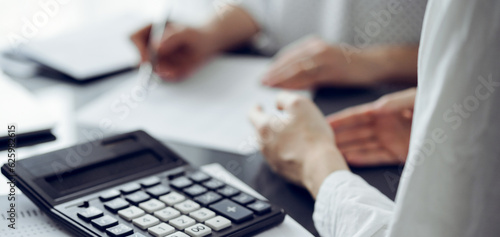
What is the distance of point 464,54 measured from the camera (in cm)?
35

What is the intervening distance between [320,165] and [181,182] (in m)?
0.15

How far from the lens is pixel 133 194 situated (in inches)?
20.4

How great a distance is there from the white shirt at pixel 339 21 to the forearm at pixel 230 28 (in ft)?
0.11

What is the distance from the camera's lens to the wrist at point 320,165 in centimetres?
58

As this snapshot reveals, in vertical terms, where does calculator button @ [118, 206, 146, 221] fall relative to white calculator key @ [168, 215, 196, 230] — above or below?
above

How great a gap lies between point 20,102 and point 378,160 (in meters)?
0.49

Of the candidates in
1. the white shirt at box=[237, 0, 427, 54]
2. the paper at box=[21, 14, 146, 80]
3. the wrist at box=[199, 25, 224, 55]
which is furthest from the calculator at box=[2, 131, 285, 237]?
the white shirt at box=[237, 0, 427, 54]

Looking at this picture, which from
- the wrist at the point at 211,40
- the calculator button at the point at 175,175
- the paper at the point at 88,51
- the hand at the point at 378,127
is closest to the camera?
the calculator button at the point at 175,175

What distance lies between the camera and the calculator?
0.47 meters

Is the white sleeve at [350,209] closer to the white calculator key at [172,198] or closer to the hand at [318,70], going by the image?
the white calculator key at [172,198]

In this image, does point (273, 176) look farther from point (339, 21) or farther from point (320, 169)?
point (339, 21)

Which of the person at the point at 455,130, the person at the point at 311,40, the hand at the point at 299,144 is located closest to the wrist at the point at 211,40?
the person at the point at 311,40

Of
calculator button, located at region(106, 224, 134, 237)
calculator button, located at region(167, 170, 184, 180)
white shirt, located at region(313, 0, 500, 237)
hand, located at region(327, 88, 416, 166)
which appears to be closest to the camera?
white shirt, located at region(313, 0, 500, 237)

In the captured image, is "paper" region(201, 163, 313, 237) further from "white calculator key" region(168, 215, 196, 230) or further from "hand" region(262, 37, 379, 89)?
"hand" region(262, 37, 379, 89)
